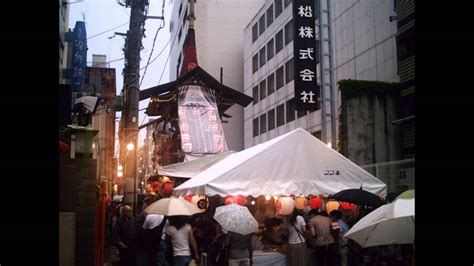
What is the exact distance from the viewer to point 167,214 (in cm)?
985

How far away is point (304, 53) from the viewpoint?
21703 mm

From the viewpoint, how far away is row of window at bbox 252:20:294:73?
3997cm

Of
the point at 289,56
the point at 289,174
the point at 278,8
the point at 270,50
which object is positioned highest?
the point at 278,8

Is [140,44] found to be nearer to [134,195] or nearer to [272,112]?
[134,195]

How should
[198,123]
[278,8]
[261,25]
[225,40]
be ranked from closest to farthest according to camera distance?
[198,123], [278,8], [261,25], [225,40]

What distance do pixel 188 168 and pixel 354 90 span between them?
12.0 m

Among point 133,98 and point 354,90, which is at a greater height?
point 354,90

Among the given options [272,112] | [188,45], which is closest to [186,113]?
[188,45]

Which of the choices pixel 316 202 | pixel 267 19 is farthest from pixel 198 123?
pixel 267 19

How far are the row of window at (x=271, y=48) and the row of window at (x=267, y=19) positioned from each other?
182cm

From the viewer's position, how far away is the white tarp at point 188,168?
1708 centimetres

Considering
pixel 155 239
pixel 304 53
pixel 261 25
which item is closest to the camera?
pixel 155 239

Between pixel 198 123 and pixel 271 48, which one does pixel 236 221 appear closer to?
pixel 198 123

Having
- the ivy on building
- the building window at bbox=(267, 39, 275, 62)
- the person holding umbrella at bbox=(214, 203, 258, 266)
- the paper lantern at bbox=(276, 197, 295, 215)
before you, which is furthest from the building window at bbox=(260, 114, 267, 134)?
the person holding umbrella at bbox=(214, 203, 258, 266)
